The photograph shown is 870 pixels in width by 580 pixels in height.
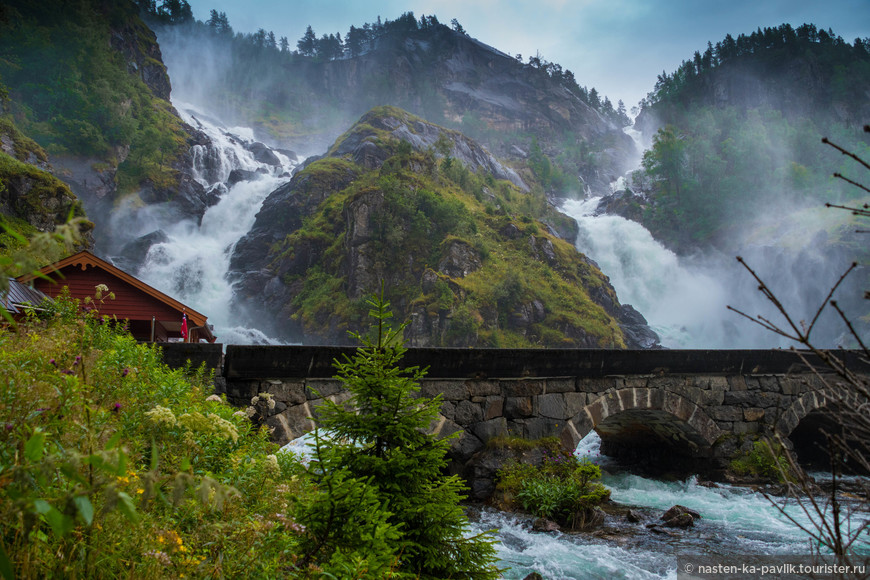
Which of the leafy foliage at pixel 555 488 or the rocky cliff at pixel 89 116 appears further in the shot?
the rocky cliff at pixel 89 116

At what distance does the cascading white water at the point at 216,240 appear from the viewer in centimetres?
3347

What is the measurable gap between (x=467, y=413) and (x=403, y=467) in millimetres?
5190

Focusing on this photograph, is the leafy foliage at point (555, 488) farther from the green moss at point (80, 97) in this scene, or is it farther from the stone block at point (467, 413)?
the green moss at point (80, 97)

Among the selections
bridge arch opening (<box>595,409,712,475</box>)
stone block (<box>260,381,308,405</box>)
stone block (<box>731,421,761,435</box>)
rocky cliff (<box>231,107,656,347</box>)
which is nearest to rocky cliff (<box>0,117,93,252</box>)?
rocky cliff (<box>231,107,656,347</box>)

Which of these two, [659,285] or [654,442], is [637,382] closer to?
[654,442]

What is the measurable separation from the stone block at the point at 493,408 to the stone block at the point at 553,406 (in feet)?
2.49

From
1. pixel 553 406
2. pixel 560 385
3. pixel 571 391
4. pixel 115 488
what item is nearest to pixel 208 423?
pixel 115 488

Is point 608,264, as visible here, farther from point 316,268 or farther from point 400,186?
point 316,268

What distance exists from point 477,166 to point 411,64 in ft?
171

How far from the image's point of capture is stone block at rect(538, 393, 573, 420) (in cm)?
910

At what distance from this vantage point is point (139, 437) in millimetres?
3801

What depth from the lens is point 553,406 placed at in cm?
917

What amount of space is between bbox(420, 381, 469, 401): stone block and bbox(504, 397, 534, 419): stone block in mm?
833

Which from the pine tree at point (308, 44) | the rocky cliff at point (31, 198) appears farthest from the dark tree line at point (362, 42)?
the rocky cliff at point (31, 198)
